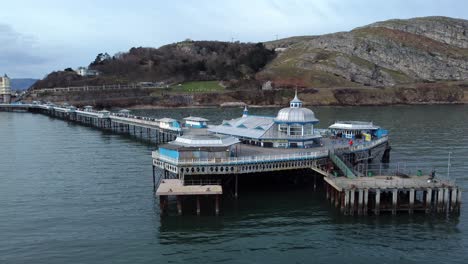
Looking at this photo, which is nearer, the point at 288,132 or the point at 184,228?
the point at 184,228

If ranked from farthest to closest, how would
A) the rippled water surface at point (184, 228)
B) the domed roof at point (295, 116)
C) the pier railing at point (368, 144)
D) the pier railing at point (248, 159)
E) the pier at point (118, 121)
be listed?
the pier at point (118, 121), the pier railing at point (368, 144), the domed roof at point (295, 116), the pier railing at point (248, 159), the rippled water surface at point (184, 228)

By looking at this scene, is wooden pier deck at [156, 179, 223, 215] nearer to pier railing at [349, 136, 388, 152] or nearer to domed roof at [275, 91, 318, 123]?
domed roof at [275, 91, 318, 123]

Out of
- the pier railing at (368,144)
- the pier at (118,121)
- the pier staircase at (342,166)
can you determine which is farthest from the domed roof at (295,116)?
the pier at (118,121)

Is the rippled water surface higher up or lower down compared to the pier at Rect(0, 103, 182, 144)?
lower down

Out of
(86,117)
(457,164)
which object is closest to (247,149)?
(457,164)

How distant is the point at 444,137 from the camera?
99375 millimetres

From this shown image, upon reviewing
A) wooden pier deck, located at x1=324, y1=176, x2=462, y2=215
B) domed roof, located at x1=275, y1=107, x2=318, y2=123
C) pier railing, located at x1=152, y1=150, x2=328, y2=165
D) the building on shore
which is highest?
domed roof, located at x1=275, y1=107, x2=318, y2=123

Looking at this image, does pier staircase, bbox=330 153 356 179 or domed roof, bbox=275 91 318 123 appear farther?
domed roof, bbox=275 91 318 123

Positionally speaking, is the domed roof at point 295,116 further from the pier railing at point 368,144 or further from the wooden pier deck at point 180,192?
the wooden pier deck at point 180,192

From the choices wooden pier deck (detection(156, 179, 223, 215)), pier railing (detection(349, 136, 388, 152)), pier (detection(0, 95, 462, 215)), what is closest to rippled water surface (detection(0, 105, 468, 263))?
wooden pier deck (detection(156, 179, 223, 215))

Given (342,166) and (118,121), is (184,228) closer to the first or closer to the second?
(342,166)

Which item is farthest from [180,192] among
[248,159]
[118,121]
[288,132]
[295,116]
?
[118,121]

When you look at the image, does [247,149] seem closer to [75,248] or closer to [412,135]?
[75,248]

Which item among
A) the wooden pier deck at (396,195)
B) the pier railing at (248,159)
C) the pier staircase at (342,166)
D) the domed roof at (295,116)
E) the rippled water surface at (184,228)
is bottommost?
the rippled water surface at (184,228)
